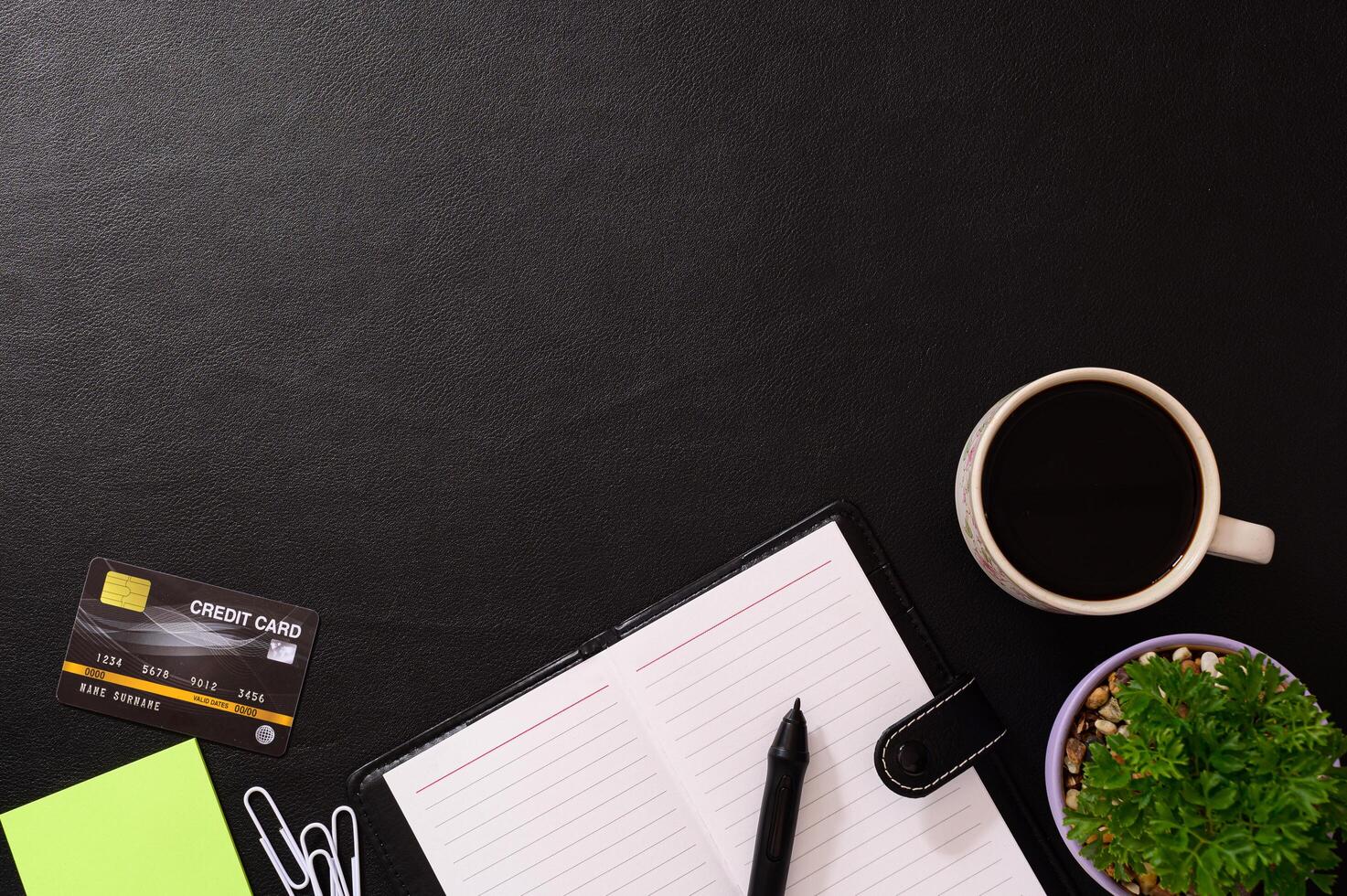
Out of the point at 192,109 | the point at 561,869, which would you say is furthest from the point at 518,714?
the point at 192,109

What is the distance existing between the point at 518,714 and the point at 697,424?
27cm

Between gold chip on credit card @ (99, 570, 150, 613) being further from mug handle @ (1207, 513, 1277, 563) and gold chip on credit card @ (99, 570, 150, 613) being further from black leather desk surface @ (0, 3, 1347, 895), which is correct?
mug handle @ (1207, 513, 1277, 563)

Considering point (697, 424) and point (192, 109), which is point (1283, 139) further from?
point (192, 109)

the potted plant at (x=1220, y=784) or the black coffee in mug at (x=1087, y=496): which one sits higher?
the black coffee in mug at (x=1087, y=496)

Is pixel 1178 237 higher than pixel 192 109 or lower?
lower

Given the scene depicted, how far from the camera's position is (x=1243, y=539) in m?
0.61

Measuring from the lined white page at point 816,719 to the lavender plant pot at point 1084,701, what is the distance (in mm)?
74

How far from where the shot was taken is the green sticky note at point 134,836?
73 centimetres

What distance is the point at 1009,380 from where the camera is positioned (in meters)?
0.74

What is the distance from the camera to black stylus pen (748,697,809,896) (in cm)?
67

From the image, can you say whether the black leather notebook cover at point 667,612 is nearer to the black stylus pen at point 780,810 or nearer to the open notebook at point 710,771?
the open notebook at point 710,771

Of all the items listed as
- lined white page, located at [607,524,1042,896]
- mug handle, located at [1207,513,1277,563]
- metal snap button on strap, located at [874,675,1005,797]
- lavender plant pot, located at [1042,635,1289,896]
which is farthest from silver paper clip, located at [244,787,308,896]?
mug handle, located at [1207,513,1277,563]

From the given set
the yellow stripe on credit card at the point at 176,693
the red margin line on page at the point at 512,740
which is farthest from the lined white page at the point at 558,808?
the yellow stripe on credit card at the point at 176,693

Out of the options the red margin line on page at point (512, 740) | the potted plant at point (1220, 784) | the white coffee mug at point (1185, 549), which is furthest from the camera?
the red margin line on page at point (512, 740)
